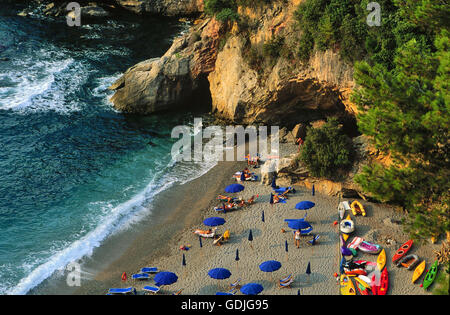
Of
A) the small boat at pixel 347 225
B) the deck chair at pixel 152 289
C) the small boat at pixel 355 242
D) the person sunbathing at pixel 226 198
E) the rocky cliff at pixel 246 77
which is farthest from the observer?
the rocky cliff at pixel 246 77

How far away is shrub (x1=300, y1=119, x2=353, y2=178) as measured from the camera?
41.2 metres

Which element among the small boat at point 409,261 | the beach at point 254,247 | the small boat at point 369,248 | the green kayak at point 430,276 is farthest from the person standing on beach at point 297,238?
the green kayak at point 430,276

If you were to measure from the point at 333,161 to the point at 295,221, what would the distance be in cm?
670

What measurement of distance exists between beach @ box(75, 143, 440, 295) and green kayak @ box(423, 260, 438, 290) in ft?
1.64

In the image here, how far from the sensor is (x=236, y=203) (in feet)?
139

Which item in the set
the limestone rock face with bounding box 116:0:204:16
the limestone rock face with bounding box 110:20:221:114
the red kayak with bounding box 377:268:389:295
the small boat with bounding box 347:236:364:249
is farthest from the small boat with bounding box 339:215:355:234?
the limestone rock face with bounding box 116:0:204:16

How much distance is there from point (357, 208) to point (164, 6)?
176 feet

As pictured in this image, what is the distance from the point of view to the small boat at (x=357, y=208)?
39.4 m

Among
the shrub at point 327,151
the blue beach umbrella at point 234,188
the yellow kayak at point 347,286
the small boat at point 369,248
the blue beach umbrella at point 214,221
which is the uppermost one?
the shrub at point 327,151

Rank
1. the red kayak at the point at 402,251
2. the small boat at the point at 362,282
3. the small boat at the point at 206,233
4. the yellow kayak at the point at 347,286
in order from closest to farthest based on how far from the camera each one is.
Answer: the yellow kayak at the point at 347,286, the small boat at the point at 362,282, the red kayak at the point at 402,251, the small boat at the point at 206,233

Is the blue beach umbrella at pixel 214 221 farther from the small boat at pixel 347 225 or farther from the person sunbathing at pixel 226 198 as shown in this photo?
the small boat at pixel 347 225

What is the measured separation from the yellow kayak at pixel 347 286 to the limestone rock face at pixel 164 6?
183 ft

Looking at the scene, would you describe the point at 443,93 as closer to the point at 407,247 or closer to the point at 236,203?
the point at 407,247

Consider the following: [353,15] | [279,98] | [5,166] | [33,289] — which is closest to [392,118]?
[353,15]
